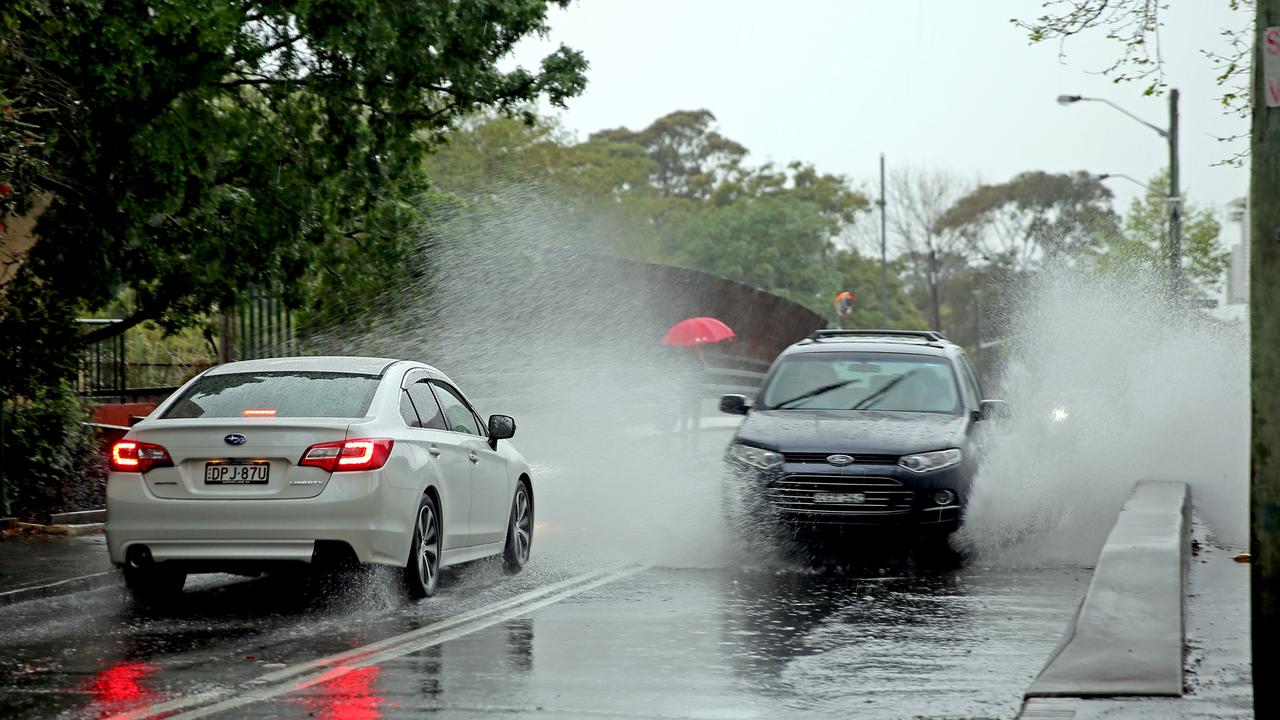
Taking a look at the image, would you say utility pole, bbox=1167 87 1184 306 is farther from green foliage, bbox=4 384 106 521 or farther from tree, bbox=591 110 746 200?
tree, bbox=591 110 746 200

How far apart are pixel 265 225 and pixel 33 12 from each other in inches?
150

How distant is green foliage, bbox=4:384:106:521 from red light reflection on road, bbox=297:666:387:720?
9377mm

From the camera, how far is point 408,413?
10352mm

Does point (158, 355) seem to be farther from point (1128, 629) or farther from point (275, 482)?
point (1128, 629)

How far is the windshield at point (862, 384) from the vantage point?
44.7ft

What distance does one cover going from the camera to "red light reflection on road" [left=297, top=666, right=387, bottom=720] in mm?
6492

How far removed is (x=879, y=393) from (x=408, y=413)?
4.87 metres

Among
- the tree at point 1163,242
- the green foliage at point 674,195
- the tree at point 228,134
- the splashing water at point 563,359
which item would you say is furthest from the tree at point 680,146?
the tree at point 228,134

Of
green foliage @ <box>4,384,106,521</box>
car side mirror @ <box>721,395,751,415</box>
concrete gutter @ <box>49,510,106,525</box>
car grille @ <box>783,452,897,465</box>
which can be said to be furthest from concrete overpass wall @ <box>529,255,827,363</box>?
car grille @ <box>783,452,897,465</box>

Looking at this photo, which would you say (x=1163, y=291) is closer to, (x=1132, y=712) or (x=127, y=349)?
(x=127, y=349)

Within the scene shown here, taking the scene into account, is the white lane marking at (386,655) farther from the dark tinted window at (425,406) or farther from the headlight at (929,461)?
the headlight at (929,461)

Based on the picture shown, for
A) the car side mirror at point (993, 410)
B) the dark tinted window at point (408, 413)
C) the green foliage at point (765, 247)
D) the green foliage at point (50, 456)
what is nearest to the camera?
the dark tinted window at point (408, 413)

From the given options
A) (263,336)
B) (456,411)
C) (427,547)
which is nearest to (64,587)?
(427,547)

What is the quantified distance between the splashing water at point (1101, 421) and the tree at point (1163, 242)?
44.3 feet
